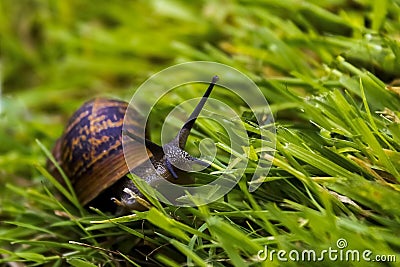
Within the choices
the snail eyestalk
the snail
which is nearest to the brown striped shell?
the snail

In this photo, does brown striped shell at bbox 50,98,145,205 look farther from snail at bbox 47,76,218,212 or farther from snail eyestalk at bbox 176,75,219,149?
snail eyestalk at bbox 176,75,219,149

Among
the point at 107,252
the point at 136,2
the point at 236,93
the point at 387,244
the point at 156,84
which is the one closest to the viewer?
the point at 387,244

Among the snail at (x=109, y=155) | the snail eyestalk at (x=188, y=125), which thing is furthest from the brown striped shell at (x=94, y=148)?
the snail eyestalk at (x=188, y=125)

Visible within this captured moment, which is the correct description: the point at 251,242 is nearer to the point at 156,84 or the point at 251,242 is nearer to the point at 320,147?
the point at 320,147

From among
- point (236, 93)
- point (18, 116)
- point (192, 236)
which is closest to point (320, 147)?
point (192, 236)

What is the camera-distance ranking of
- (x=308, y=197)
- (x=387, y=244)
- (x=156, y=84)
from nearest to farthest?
1. (x=387, y=244)
2. (x=308, y=197)
3. (x=156, y=84)

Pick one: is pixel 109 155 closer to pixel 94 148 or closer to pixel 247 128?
pixel 94 148

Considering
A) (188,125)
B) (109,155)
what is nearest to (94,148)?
(109,155)
